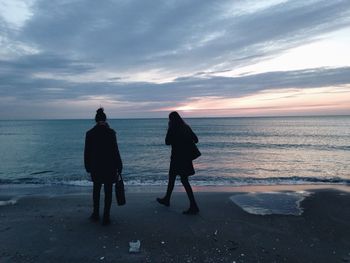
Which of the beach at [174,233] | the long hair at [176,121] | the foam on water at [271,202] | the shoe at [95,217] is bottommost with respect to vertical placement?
the foam on water at [271,202]

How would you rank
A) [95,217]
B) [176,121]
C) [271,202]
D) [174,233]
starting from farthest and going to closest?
[271,202] < [176,121] < [95,217] < [174,233]

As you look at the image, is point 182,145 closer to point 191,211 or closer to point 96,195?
point 191,211

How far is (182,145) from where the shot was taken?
229 inches

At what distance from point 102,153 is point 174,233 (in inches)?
76.4

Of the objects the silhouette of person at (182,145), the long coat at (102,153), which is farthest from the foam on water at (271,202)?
the long coat at (102,153)

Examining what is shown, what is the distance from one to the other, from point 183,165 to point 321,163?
49.5ft

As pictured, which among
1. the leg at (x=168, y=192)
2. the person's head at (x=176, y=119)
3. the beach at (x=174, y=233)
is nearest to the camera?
A: the beach at (x=174, y=233)

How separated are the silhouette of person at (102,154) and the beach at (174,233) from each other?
81 centimetres

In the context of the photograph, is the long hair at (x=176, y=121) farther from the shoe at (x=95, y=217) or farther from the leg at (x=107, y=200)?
the shoe at (x=95, y=217)

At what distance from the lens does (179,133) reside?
18.9 feet

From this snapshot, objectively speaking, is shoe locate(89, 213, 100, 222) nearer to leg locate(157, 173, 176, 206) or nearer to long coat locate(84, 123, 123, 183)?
long coat locate(84, 123, 123, 183)

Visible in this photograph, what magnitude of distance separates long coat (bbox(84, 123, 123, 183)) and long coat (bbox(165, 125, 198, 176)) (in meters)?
1.34

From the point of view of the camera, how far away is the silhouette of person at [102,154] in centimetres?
491

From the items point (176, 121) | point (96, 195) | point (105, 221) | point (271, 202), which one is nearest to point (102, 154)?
point (96, 195)
